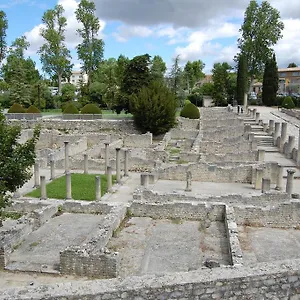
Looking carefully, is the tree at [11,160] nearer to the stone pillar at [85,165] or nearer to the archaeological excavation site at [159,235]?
the archaeological excavation site at [159,235]

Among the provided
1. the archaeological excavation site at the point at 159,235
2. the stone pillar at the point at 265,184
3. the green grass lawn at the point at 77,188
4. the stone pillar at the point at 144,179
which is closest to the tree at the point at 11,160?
the archaeological excavation site at the point at 159,235

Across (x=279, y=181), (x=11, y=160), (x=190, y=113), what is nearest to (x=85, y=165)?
(x=279, y=181)

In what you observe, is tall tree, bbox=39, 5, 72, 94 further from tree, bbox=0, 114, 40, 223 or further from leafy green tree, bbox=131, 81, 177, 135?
tree, bbox=0, 114, 40, 223

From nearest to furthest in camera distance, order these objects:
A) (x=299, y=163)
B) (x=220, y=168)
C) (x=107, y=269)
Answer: (x=107, y=269) < (x=220, y=168) < (x=299, y=163)

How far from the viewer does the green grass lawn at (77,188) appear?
17094 millimetres

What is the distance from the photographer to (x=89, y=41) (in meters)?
55.0

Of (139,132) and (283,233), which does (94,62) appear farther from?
(283,233)

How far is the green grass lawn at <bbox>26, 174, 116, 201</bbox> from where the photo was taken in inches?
673

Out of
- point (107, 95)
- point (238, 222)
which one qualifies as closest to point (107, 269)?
point (238, 222)

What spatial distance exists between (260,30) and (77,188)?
138 feet

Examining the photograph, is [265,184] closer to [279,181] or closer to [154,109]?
[279,181]

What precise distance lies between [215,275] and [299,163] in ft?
62.2

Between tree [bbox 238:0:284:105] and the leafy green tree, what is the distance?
82.0 ft

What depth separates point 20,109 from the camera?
3988 centimetres
